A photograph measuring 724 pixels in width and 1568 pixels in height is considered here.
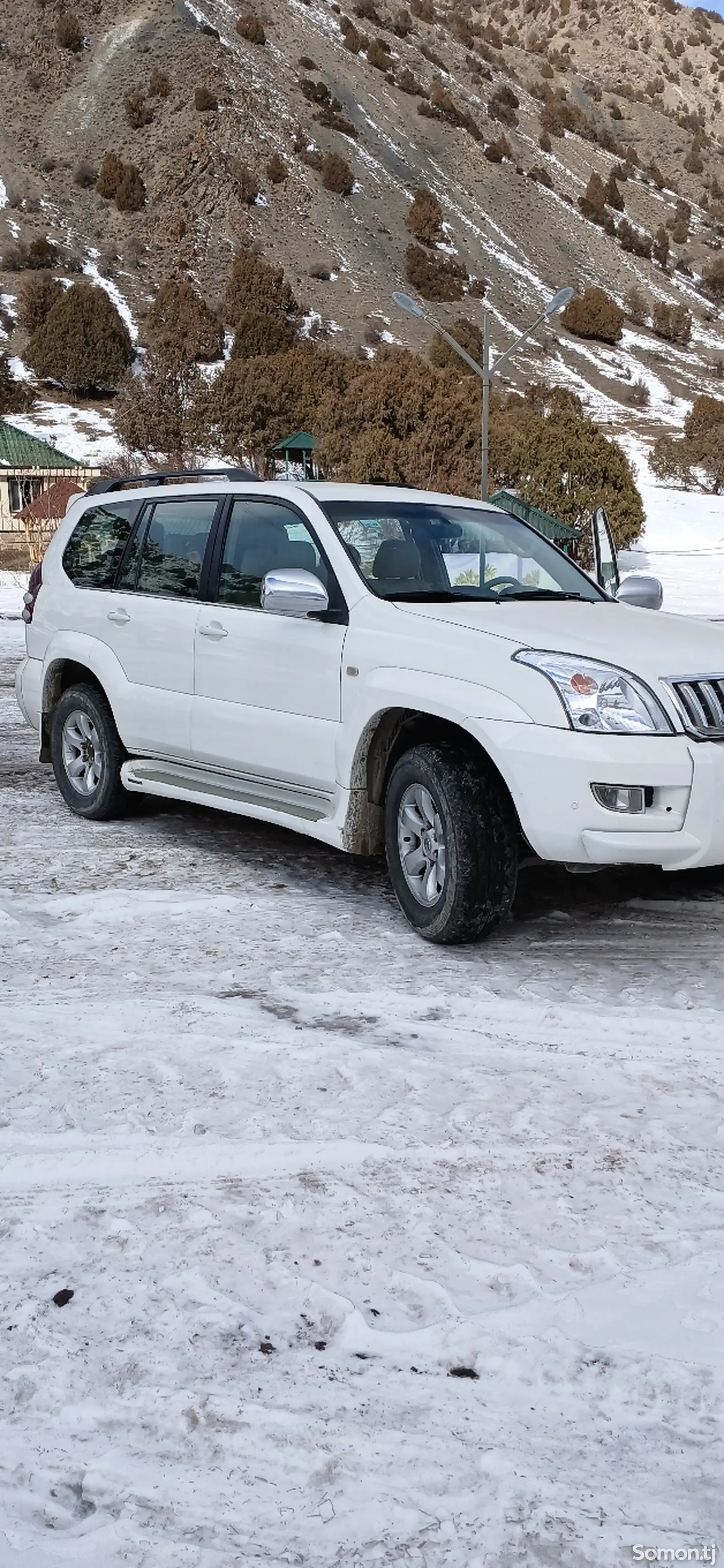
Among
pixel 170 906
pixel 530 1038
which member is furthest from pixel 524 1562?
pixel 170 906

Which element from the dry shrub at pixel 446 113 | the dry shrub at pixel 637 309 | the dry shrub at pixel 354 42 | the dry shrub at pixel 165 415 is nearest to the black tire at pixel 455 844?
the dry shrub at pixel 165 415

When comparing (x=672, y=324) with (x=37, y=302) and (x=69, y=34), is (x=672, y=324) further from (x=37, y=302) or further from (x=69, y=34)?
(x=69, y=34)

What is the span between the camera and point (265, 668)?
19.6ft

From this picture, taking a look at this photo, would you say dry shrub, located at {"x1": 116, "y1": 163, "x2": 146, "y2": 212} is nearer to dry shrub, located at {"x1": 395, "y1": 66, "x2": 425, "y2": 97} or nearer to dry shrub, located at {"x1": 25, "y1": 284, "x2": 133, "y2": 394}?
dry shrub, located at {"x1": 25, "y1": 284, "x2": 133, "y2": 394}

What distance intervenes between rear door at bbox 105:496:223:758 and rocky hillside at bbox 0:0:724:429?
6946 cm

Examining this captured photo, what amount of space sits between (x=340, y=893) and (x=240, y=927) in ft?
2.35

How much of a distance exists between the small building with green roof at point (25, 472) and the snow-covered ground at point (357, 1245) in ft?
151

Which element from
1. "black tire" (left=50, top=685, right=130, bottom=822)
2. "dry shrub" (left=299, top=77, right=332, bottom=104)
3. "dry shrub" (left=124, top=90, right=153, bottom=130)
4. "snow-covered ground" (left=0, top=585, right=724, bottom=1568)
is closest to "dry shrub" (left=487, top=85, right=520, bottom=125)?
"dry shrub" (left=299, top=77, right=332, bottom=104)

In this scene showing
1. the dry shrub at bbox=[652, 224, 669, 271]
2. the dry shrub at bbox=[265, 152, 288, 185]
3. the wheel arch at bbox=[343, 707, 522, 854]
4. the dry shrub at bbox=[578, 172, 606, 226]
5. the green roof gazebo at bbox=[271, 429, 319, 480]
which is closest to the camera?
the wheel arch at bbox=[343, 707, 522, 854]

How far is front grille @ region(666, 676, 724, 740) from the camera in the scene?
481cm

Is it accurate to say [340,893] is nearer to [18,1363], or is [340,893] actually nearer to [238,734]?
[238,734]

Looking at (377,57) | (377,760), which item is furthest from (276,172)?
(377,760)

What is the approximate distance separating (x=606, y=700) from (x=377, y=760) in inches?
43.7

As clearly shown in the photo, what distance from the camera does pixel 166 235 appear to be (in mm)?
93438
